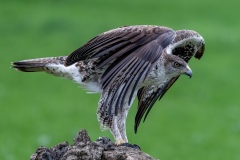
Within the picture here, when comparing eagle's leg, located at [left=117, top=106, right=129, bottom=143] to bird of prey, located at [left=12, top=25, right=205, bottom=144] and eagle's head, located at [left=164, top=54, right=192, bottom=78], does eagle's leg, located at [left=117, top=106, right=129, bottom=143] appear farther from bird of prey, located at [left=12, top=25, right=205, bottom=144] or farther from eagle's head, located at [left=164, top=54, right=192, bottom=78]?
eagle's head, located at [left=164, top=54, right=192, bottom=78]

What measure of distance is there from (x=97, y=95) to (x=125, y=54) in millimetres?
11987

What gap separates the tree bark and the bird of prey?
918mm

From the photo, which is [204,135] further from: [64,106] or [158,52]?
[158,52]

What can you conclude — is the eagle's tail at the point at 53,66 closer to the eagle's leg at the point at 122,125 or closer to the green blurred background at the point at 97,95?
the eagle's leg at the point at 122,125

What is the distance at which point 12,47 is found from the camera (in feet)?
76.2

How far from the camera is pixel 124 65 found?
8406 mm

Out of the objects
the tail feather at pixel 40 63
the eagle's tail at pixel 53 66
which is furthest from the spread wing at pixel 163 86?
the tail feather at pixel 40 63

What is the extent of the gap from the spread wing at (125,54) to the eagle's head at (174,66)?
1.24 ft

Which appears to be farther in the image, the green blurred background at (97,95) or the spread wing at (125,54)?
the green blurred background at (97,95)

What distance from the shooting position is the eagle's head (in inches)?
355

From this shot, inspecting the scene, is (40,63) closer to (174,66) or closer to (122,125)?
(122,125)

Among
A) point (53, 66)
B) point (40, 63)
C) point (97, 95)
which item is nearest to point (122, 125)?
point (53, 66)

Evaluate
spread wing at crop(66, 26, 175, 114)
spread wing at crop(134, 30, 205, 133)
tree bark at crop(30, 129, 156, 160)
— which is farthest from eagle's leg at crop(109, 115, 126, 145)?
tree bark at crop(30, 129, 156, 160)

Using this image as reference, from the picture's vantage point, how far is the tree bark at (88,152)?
742 centimetres
